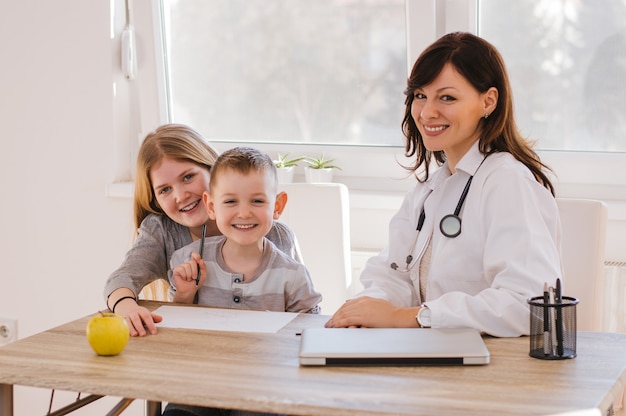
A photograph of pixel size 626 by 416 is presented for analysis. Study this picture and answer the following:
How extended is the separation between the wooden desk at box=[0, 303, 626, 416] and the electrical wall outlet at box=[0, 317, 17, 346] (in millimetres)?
2056

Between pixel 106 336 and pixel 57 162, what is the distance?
2056mm

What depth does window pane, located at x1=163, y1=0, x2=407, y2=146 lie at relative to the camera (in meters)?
3.18

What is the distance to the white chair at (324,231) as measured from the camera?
2674 mm

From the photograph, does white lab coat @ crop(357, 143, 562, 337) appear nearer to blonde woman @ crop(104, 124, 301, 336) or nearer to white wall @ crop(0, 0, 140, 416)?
blonde woman @ crop(104, 124, 301, 336)

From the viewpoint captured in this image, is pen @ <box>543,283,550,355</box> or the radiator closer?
pen @ <box>543,283,550,355</box>

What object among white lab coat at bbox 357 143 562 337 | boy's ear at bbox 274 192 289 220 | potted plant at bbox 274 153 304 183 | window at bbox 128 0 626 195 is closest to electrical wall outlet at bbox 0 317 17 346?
window at bbox 128 0 626 195

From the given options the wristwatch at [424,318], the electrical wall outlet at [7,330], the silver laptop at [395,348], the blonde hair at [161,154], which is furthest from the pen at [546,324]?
the electrical wall outlet at [7,330]

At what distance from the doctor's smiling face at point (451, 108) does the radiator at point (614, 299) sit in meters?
0.89

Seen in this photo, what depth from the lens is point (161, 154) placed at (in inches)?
91.3

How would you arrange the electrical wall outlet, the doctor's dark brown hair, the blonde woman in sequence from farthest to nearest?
the electrical wall outlet, the blonde woman, the doctor's dark brown hair

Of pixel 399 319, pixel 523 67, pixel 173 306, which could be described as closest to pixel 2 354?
pixel 173 306

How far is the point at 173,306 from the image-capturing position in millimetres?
2049

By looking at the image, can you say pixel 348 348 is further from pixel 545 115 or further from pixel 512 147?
pixel 545 115

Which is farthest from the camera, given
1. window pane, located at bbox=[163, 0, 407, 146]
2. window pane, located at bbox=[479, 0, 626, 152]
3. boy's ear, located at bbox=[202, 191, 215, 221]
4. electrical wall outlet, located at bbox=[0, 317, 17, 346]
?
electrical wall outlet, located at bbox=[0, 317, 17, 346]
